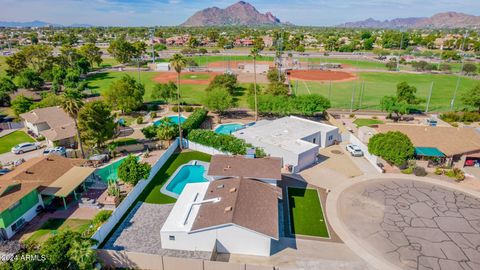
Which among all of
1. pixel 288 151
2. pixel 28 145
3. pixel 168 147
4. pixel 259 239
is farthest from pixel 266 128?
pixel 28 145

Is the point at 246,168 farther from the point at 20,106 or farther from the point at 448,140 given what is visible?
the point at 20,106

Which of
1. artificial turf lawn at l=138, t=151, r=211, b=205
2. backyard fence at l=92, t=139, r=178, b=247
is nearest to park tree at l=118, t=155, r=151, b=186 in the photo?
backyard fence at l=92, t=139, r=178, b=247

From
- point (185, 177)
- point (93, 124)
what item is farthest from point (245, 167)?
point (93, 124)

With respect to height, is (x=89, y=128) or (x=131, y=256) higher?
(x=89, y=128)

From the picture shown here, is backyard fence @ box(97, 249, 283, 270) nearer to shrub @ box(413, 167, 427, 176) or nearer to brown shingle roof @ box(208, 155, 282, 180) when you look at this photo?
brown shingle roof @ box(208, 155, 282, 180)

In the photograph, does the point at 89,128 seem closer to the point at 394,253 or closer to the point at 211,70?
the point at 394,253

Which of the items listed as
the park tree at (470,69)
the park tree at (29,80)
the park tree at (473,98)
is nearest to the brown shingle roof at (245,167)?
the park tree at (473,98)

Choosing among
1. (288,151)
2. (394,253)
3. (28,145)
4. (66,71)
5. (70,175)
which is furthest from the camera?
(66,71)
